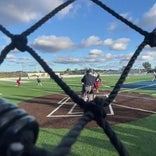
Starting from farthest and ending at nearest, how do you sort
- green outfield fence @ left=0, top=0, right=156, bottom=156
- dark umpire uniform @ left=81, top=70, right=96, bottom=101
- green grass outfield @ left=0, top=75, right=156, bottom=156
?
dark umpire uniform @ left=81, top=70, right=96, bottom=101
green grass outfield @ left=0, top=75, right=156, bottom=156
green outfield fence @ left=0, top=0, right=156, bottom=156

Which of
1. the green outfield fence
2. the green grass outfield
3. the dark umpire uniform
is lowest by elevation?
the green grass outfield

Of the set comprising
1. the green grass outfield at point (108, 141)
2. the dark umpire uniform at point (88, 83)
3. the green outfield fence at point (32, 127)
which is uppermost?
the green outfield fence at point (32, 127)

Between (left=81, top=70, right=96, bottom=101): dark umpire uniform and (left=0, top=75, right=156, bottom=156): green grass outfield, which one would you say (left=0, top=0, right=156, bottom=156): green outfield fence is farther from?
(left=81, top=70, right=96, bottom=101): dark umpire uniform

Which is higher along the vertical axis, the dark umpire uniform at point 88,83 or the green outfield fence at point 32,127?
the green outfield fence at point 32,127

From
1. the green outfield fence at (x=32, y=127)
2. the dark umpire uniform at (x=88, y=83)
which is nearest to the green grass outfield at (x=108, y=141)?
the dark umpire uniform at (x=88, y=83)

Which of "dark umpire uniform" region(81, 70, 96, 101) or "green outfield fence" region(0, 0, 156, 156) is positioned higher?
"green outfield fence" region(0, 0, 156, 156)

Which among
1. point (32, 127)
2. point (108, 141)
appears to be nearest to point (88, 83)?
point (108, 141)

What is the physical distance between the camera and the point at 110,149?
8.38 meters

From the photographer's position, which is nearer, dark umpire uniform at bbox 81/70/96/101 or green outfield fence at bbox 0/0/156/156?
green outfield fence at bbox 0/0/156/156

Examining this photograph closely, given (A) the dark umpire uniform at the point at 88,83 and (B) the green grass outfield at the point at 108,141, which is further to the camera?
(A) the dark umpire uniform at the point at 88,83

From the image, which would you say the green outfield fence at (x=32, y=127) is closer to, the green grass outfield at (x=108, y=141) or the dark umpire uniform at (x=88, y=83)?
the green grass outfield at (x=108, y=141)

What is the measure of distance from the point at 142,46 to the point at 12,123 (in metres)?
0.59

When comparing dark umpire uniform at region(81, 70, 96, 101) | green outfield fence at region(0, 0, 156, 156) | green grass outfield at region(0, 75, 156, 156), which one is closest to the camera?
green outfield fence at region(0, 0, 156, 156)

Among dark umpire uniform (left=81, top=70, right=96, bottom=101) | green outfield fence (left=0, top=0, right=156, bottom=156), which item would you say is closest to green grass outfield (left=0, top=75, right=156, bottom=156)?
dark umpire uniform (left=81, top=70, right=96, bottom=101)
